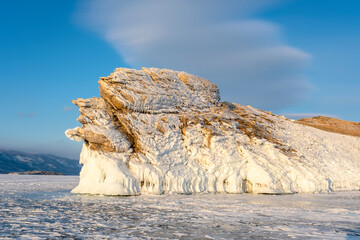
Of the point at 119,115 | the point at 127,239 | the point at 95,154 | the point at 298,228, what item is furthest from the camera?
the point at 119,115

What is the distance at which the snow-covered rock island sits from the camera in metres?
24.2

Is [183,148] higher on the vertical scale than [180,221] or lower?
higher

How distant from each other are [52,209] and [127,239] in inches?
301

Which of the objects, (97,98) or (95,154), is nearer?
(95,154)

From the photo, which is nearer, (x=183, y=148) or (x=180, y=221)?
(x=180, y=221)

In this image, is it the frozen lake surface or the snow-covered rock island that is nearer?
the frozen lake surface

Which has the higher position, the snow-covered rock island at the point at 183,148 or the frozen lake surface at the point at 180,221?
the snow-covered rock island at the point at 183,148

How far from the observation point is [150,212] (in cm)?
1456

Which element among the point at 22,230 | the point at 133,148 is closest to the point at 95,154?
the point at 133,148

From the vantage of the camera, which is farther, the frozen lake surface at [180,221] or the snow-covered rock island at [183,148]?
the snow-covered rock island at [183,148]

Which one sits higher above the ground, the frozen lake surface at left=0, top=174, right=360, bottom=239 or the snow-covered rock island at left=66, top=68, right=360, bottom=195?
the snow-covered rock island at left=66, top=68, right=360, bottom=195

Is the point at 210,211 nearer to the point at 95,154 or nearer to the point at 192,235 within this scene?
the point at 192,235

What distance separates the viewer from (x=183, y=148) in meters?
26.8

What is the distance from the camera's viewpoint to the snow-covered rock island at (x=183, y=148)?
24.2m
